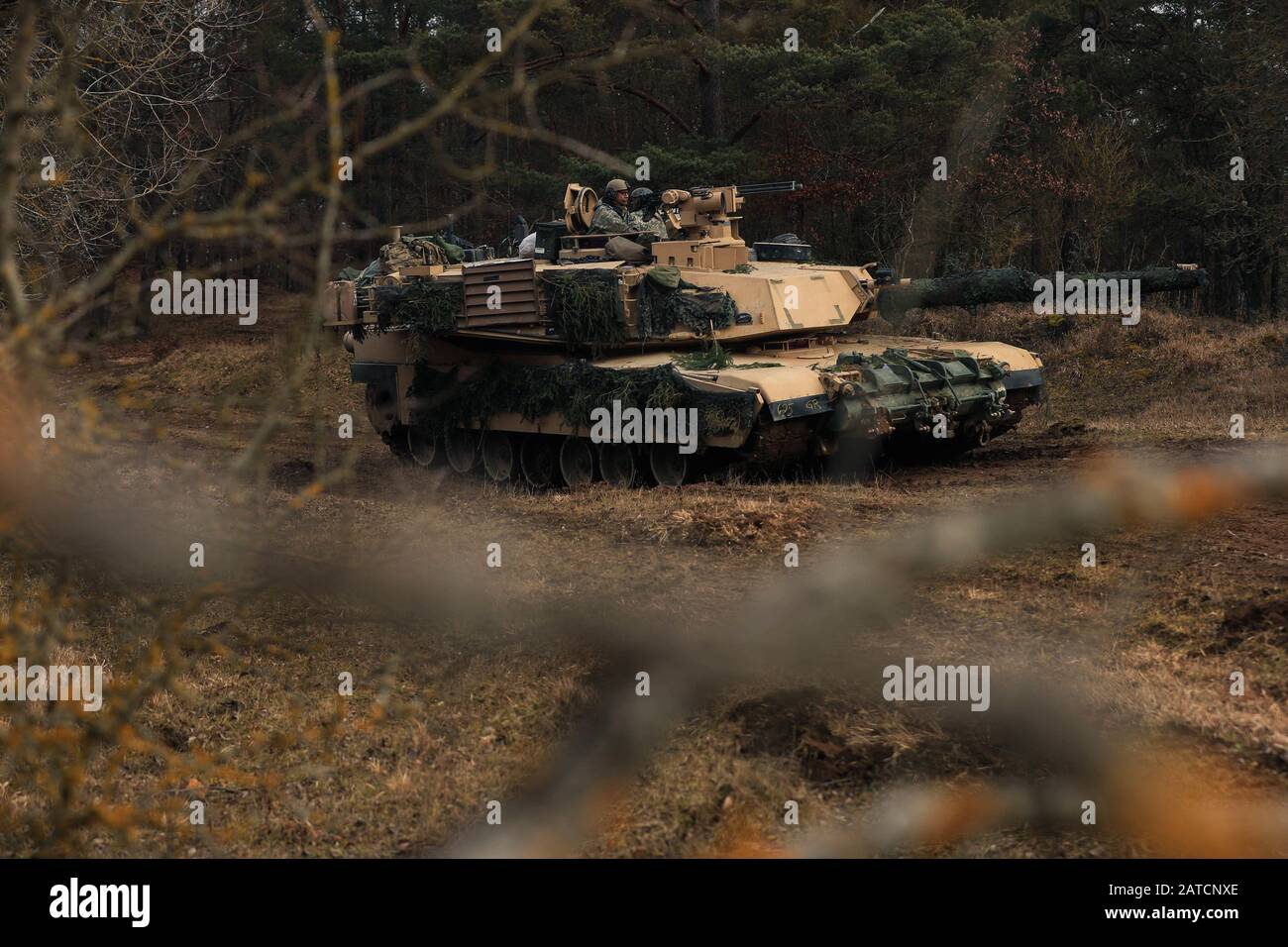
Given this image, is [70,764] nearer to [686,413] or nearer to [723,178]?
[686,413]

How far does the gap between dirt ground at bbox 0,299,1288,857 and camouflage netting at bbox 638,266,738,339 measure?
1.85 m

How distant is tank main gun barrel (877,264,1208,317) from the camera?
44.9 ft

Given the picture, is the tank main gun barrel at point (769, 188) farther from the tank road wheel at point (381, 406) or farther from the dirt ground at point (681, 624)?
the tank road wheel at point (381, 406)

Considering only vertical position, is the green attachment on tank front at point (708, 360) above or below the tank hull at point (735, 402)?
above

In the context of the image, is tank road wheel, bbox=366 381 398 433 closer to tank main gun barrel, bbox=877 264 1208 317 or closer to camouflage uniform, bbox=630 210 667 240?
camouflage uniform, bbox=630 210 667 240

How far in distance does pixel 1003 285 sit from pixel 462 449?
6.57 meters

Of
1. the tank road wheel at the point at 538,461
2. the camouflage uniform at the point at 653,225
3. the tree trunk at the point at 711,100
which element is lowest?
the tank road wheel at the point at 538,461

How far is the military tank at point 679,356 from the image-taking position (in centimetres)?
1305

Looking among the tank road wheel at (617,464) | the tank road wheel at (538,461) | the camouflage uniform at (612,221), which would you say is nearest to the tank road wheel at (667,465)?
the tank road wheel at (617,464)

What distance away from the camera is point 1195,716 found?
671cm

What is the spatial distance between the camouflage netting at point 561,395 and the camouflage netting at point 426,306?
829mm

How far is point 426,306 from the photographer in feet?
50.4

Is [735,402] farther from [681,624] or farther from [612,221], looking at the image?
[681,624]

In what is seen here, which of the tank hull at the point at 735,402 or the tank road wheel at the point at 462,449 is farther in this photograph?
the tank road wheel at the point at 462,449
